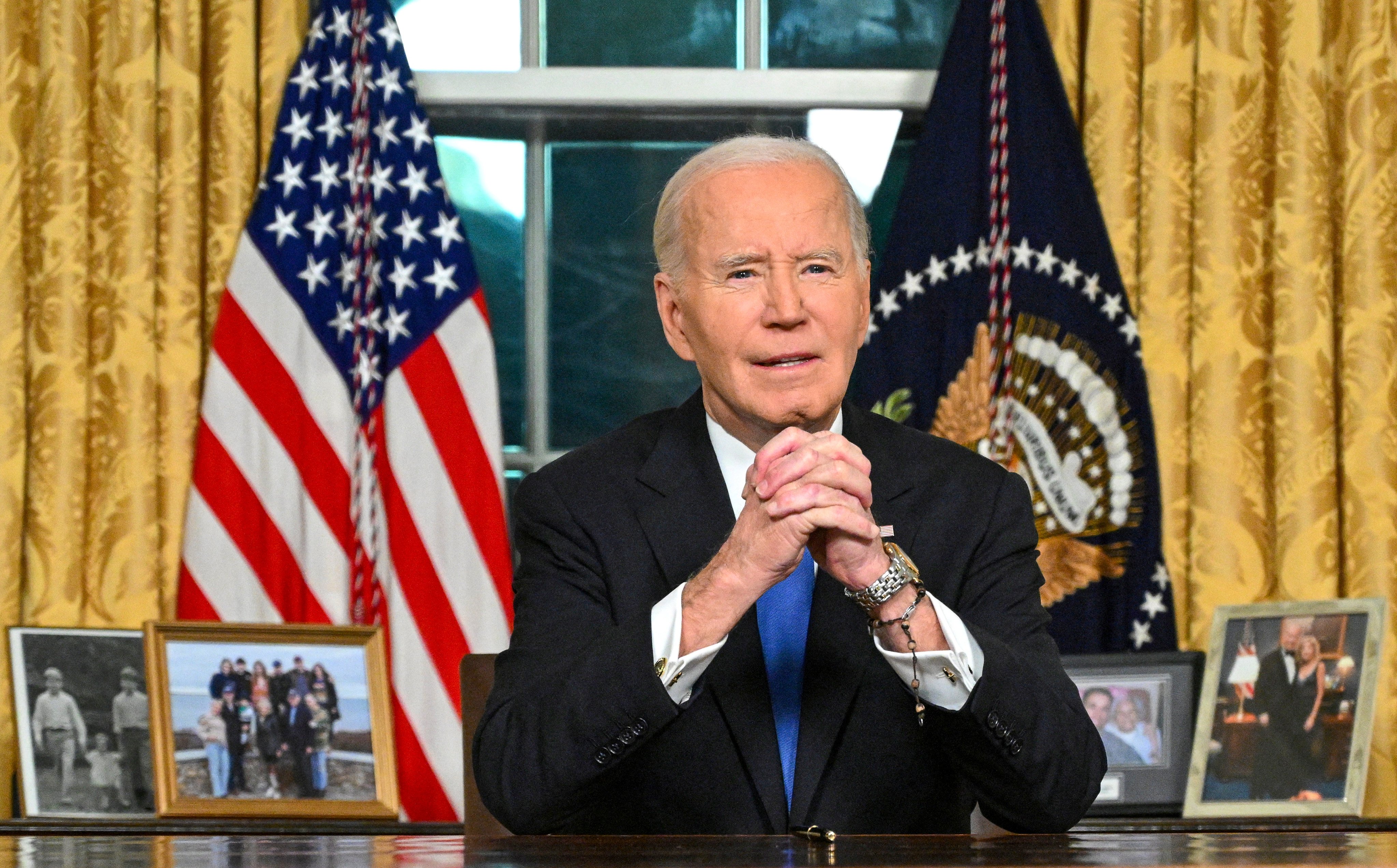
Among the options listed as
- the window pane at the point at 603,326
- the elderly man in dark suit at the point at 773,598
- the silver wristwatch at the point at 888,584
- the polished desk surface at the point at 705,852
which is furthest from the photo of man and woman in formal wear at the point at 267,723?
the silver wristwatch at the point at 888,584

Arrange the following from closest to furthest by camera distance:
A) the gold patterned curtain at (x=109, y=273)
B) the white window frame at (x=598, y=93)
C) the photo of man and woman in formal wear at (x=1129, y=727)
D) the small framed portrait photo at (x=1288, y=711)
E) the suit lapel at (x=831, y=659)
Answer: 1. the suit lapel at (x=831, y=659)
2. the small framed portrait photo at (x=1288, y=711)
3. the photo of man and woman in formal wear at (x=1129, y=727)
4. the gold patterned curtain at (x=109, y=273)
5. the white window frame at (x=598, y=93)

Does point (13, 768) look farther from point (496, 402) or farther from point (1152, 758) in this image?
point (1152, 758)

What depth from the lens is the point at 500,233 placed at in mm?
3252

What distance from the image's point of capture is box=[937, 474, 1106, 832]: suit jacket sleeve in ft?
5.06

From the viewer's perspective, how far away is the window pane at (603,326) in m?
3.26

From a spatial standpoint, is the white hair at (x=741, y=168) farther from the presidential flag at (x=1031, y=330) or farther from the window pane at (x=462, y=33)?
the window pane at (x=462, y=33)

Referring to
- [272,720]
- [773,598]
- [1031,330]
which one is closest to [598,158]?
[1031,330]

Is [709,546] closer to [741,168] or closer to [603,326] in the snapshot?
[741,168]

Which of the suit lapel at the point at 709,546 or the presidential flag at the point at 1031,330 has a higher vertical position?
the presidential flag at the point at 1031,330

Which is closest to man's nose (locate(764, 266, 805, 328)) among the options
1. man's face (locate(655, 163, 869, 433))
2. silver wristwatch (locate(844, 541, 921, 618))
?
man's face (locate(655, 163, 869, 433))

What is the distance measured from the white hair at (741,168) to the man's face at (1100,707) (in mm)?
1158

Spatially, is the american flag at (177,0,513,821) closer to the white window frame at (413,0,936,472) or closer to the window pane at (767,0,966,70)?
the white window frame at (413,0,936,472)

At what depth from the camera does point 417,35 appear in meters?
3.26

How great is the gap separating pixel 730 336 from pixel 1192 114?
1501 mm
